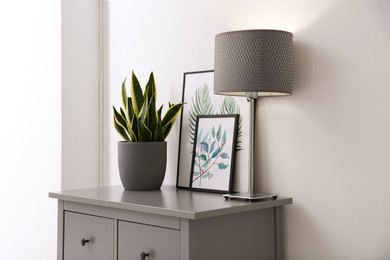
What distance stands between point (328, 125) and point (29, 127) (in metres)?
1.61

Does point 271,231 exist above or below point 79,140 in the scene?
below

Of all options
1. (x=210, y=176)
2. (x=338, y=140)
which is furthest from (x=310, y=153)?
(x=210, y=176)

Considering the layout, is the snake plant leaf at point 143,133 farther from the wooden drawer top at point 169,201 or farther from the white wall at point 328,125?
the white wall at point 328,125

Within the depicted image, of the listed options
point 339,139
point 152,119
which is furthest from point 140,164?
point 339,139

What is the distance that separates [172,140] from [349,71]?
0.84 m

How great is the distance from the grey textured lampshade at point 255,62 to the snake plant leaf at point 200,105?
34cm

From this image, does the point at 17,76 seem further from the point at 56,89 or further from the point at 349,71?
the point at 349,71

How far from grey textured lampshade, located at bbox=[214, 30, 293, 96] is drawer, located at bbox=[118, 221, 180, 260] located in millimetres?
507

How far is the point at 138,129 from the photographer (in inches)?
85.5

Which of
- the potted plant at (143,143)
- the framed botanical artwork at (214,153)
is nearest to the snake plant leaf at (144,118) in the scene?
the potted plant at (143,143)

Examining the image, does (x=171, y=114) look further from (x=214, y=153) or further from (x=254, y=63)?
(x=254, y=63)

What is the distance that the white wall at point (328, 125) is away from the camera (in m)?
1.78

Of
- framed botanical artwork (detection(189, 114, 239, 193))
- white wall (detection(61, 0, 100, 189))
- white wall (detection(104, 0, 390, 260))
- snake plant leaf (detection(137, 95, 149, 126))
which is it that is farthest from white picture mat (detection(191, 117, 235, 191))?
white wall (detection(61, 0, 100, 189))

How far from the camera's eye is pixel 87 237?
2033mm
